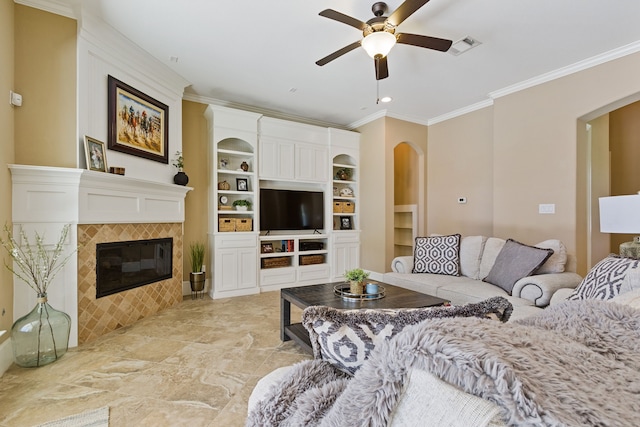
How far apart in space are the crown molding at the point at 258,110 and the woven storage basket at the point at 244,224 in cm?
169

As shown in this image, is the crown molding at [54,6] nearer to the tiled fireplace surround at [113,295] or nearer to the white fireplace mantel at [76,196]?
the white fireplace mantel at [76,196]

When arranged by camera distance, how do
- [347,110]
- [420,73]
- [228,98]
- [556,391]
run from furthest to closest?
[347,110]
[228,98]
[420,73]
[556,391]

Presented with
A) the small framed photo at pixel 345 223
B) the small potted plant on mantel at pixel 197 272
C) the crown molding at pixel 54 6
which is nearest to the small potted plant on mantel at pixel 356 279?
the small potted plant on mantel at pixel 197 272

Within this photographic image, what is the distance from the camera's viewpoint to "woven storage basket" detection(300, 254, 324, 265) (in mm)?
4848

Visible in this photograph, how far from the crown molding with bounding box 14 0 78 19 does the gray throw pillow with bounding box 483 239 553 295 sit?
14.7ft

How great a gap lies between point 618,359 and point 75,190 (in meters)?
3.27

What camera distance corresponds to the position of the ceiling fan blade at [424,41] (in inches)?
92.8

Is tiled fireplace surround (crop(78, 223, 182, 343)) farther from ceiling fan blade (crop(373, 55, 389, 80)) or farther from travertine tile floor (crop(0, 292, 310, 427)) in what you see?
ceiling fan blade (crop(373, 55, 389, 80))

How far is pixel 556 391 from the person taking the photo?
41 cm

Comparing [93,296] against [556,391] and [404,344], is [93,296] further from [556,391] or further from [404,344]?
[556,391]

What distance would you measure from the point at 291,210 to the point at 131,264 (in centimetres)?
235

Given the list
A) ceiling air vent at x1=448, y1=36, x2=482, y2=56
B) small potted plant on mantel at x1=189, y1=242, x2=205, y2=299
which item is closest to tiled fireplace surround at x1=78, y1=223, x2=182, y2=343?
small potted plant on mantel at x1=189, y1=242, x2=205, y2=299

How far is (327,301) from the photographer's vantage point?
2.33m

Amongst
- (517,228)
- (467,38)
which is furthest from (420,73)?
(517,228)
